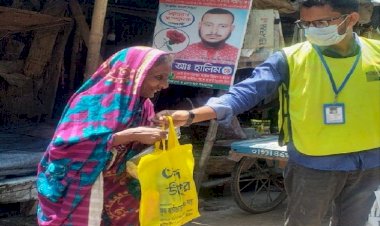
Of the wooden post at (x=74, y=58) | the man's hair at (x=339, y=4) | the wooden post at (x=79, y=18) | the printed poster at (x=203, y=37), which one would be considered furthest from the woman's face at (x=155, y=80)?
the wooden post at (x=74, y=58)

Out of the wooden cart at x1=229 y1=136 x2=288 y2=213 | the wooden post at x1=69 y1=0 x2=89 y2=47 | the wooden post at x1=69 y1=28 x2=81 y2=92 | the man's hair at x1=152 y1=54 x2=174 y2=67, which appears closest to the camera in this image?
the man's hair at x1=152 y1=54 x2=174 y2=67

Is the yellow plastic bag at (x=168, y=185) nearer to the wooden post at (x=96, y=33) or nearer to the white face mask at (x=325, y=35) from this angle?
the white face mask at (x=325, y=35)

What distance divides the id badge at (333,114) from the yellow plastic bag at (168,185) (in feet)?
2.12

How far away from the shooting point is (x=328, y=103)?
8.87 ft

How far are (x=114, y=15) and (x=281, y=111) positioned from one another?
489 centimetres

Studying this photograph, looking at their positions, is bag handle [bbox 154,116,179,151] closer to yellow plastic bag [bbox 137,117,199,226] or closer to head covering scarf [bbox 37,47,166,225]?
yellow plastic bag [bbox 137,117,199,226]

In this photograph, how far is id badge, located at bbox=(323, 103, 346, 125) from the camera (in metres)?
2.71

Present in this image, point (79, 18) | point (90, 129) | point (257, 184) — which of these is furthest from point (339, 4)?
point (79, 18)

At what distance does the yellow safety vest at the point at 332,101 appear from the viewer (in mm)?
2709

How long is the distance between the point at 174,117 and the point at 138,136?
0.20m

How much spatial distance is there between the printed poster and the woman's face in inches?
118

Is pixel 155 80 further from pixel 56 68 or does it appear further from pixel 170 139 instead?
pixel 56 68

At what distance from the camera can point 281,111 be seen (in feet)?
9.41

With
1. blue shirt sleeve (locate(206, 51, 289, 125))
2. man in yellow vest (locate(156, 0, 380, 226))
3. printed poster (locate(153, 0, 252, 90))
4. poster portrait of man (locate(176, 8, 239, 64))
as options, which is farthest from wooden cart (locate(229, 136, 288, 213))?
blue shirt sleeve (locate(206, 51, 289, 125))
